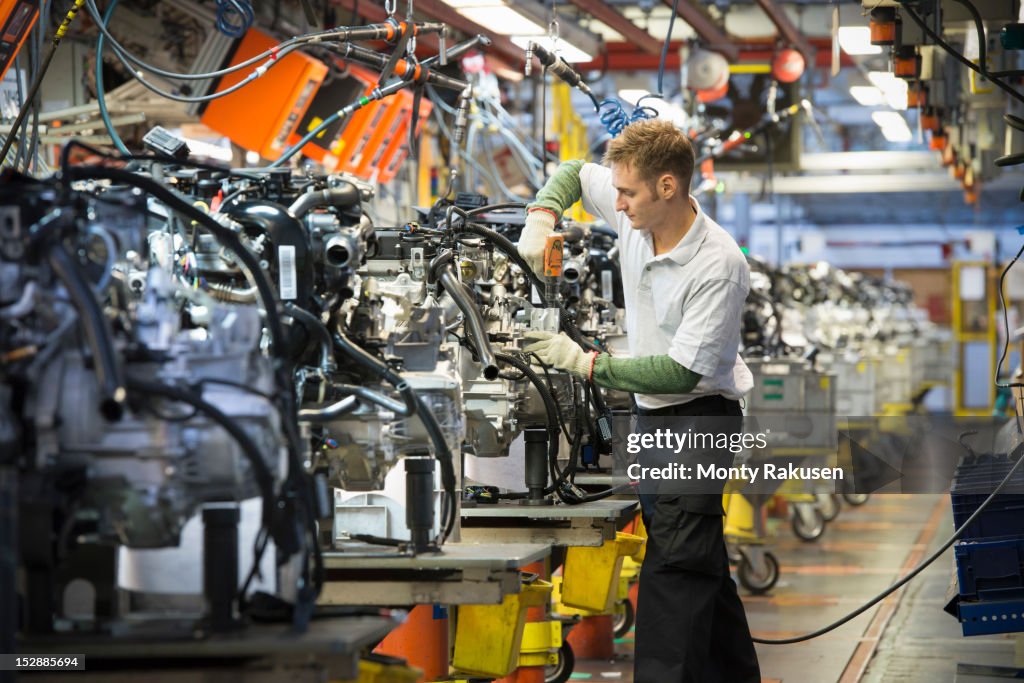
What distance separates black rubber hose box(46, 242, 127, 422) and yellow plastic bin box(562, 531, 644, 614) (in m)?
2.84

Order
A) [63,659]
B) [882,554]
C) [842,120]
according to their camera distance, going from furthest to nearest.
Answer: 1. [842,120]
2. [882,554]
3. [63,659]

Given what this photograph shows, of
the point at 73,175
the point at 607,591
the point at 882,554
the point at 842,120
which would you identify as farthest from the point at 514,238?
the point at 842,120

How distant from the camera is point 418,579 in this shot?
3.16m

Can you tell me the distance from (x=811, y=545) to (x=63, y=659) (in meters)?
8.16

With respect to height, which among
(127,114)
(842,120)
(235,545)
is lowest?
(235,545)

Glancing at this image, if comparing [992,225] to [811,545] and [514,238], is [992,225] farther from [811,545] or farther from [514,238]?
[514,238]

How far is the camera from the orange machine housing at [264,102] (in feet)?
25.6

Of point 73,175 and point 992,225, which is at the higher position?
point 992,225

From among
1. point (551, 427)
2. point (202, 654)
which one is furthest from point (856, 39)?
point (202, 654)

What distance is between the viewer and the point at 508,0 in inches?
276

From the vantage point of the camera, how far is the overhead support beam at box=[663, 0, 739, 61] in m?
9.79

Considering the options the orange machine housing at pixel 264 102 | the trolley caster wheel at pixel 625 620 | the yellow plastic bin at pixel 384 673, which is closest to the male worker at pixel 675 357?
the yellow plastic bin at pixel 384 673

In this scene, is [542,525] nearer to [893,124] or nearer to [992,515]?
[992,515]

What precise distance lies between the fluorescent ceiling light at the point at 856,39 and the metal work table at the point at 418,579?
596 centimetres
